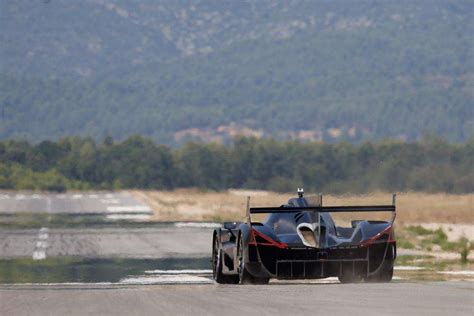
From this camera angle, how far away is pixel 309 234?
74.1 feet

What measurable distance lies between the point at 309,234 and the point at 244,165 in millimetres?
78849

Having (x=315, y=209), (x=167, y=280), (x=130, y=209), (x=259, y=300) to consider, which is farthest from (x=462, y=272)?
(x=130, y=209)

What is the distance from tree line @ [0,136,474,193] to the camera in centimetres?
5366

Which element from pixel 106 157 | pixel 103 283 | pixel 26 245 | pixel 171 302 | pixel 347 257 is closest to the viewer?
pixel 171 302

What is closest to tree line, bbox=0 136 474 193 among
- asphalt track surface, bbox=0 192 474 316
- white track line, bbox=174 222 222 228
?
white track line, bbox=174 222 222 228

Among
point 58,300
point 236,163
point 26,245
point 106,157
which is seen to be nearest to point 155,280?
point 58,300

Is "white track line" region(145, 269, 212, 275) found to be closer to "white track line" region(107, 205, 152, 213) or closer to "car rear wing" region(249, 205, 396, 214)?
"car rear wing" region(249, 205, 396, 214)

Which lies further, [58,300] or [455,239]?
[455,239]

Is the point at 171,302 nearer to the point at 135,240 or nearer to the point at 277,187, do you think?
the point at 135,240

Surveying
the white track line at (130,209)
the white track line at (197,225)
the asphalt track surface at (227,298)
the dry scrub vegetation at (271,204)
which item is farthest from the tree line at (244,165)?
the asphalt track surface at (227,298)

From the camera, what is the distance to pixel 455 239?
45094mm

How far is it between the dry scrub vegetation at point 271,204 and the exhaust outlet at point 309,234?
6.29 feet

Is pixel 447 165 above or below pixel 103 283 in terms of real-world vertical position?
above

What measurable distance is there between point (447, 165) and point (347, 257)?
41.3 metres
